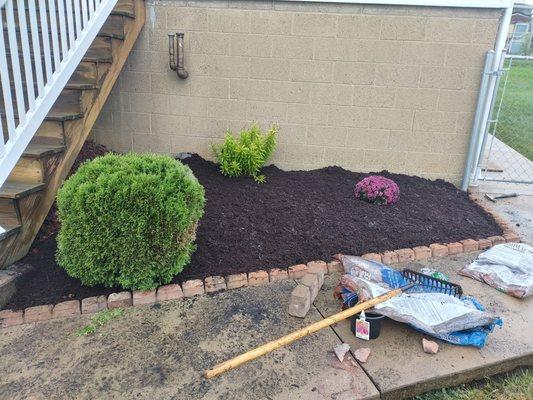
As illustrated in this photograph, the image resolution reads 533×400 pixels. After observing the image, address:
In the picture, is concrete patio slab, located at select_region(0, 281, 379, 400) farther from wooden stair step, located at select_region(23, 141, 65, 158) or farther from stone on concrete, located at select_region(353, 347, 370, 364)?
wooden stair step, located at select_region(23, 141, 65, 158)

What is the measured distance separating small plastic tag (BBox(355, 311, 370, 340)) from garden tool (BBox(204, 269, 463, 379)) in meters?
0.04

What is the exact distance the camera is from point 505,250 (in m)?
3.04

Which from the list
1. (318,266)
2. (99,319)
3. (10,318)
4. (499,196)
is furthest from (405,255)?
(10,318)

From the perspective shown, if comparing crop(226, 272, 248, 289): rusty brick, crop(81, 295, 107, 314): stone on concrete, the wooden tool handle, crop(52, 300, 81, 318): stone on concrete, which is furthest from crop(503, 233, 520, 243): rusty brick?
crop(52, 300, 81, 318): stone on concrete

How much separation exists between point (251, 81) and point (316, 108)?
0.73m

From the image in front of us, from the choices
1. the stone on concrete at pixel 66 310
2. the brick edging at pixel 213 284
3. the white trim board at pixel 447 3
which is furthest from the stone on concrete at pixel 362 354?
the white trim board at pixel 447 3

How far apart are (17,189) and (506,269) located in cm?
336

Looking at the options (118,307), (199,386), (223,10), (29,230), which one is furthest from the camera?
(223,10)

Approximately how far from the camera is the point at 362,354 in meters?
2.16

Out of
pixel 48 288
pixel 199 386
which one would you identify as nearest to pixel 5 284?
pixel 48 288

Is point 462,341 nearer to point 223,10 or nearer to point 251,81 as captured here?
point 251,81

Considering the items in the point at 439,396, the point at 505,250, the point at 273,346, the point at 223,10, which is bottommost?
the point at 439,396

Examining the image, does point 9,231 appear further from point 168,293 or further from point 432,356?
point 432,356

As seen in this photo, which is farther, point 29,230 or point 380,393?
point 29,230
